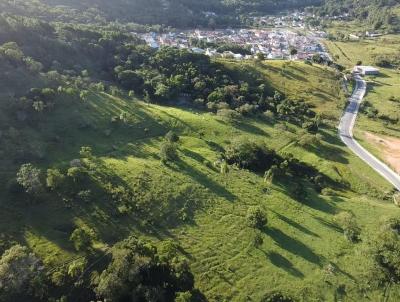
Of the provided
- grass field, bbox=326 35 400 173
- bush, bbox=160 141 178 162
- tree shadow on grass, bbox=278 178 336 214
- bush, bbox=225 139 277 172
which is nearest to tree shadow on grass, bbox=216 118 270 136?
bush, bbox=225 139 277 172

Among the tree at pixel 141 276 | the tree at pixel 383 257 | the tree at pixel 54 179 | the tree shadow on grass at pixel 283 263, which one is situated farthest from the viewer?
the tree at pixel 54 179

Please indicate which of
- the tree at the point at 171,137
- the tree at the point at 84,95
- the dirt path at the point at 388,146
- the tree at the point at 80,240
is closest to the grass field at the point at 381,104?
the dirt path at the point at 388,146

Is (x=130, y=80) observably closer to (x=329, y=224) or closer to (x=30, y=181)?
(x=30, y=181)

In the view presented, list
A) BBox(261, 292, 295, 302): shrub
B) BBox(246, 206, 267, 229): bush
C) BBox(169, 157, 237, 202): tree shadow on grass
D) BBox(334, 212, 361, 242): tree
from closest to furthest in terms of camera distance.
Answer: BBox(261, 292, 295, 302): shrub
BBox(246, 206, 267, 229): bush
BBox(334, 212, 361, 242): tree
BBox(169, 157, 237, 202): tree shadow on grass

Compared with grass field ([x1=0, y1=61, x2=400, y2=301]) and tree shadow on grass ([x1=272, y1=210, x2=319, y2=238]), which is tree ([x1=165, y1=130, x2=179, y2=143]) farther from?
tree shadow on grass ([x1=272, y1=210, x2=319, y2=238])

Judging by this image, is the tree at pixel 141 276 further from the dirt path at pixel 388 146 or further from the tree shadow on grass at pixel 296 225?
the dirt path at pixel 388 146

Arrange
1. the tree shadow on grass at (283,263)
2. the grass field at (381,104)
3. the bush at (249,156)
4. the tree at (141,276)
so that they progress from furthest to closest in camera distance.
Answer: the grass field at (381,104), the bush at (249,156), the tree shadow on grass at (283,263), the tree at (141,276)

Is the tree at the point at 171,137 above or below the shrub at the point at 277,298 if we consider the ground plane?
above

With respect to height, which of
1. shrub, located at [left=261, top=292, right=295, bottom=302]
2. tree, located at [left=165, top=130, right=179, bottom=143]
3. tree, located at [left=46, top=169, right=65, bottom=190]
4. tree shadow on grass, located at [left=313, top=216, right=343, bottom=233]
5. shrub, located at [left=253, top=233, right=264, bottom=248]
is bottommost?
shrub, located at [left=261, top=292, right=295, bottom=302]
